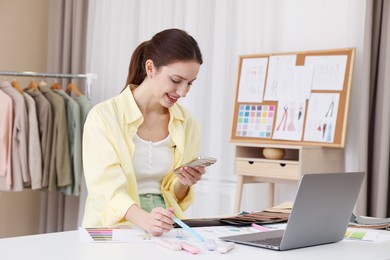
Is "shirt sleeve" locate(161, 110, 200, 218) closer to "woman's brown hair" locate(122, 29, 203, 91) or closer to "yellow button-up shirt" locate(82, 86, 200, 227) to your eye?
"yellow button-up shirt" locate(82, 86, 200, 227)

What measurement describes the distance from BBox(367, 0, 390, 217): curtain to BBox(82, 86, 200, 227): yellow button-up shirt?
1546 mm

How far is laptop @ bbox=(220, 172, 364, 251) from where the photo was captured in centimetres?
171

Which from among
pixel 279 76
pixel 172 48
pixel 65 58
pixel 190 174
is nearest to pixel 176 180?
pixel 190 174

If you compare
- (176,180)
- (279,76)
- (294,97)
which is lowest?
(176,180)

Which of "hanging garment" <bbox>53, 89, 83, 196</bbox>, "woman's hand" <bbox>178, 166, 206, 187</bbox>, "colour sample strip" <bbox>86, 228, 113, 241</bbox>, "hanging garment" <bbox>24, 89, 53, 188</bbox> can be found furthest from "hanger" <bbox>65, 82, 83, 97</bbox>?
"colour sample strip" <bbox>86, 228, 113, 241</bbox>

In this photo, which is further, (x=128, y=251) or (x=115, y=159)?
(x=115, y=159)

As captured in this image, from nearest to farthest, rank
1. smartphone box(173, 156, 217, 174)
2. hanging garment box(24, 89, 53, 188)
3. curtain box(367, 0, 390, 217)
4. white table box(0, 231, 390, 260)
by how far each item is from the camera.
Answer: white table box(0, 231, 390, 260), smartphone box(173, 156, 217, 174), curtain box(367, 0, 390, 217), hanging garment box(24, 89, 53, 188)

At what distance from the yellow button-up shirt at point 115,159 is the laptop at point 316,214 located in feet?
1.57

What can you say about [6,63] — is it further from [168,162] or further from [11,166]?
[168,162]

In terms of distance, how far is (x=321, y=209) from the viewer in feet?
5.89

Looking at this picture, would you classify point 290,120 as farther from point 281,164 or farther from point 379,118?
point 379,118

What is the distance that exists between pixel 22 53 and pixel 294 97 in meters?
2.44

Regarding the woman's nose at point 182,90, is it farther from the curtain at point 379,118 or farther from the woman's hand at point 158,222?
the curtain at point 379,118

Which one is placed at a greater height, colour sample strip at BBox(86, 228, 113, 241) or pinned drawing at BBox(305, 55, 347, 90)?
pinned drawing at BBox(305, 55, 347, 90)
